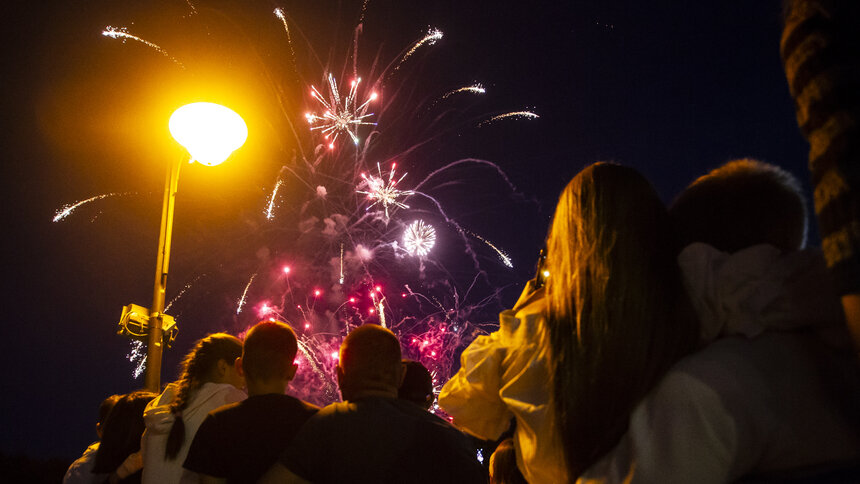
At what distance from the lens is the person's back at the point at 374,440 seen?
2379mm

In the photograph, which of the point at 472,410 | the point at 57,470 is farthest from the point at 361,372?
the point at 57,470

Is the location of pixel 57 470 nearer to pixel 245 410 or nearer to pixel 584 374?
pixel 245 410

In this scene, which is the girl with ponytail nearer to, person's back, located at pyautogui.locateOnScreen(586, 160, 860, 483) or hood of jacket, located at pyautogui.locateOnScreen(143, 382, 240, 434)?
hood of jacket, located at pyautogui.locateOnScreen(143, 382, 240, 434)

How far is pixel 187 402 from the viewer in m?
3.60

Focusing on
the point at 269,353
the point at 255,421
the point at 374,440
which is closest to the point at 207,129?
the point at 269,353

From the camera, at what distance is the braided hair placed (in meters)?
3.46

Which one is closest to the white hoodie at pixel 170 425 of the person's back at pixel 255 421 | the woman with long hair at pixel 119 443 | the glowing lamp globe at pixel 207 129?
the person's back at pixel 255 421

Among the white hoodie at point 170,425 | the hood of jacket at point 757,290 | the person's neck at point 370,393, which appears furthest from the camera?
the white hoodie at point 170,425

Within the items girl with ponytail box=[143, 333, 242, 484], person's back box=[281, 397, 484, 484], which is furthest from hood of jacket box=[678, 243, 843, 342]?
girl with ponytail box=[143, 333, 242, 484]

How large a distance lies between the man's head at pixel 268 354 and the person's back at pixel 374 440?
51 cm

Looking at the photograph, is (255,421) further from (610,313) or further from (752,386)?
(752,386)

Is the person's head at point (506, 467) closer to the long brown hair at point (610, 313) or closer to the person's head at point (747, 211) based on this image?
the long brown hair at point (610, 313)

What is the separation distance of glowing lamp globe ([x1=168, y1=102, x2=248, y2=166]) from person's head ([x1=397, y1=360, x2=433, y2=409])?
4.90 m

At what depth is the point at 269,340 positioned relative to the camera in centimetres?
317
